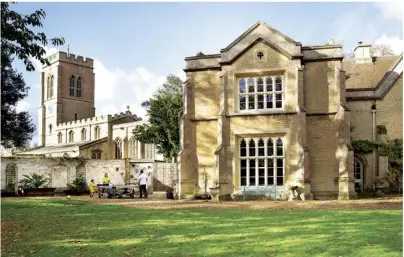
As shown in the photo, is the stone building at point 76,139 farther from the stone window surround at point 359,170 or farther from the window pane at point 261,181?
the stone window surround at point 359,170

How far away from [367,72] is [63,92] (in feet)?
192

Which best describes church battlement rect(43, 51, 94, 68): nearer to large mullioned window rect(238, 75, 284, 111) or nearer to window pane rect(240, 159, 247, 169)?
large mullioned window rect(238, 75, 284, 111)

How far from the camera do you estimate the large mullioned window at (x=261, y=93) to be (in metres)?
23.2

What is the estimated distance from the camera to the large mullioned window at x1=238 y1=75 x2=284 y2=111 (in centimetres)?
2317

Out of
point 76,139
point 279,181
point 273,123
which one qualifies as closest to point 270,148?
point 273,123

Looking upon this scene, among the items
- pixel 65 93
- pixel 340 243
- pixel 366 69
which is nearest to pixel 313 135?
pixel 366 69

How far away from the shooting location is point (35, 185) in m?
31.8

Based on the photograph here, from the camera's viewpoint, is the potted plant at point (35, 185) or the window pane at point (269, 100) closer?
the window pane at point (269, 100)

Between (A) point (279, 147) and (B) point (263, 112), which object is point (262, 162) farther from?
(B) point (263, 112)

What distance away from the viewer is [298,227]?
35.9ft

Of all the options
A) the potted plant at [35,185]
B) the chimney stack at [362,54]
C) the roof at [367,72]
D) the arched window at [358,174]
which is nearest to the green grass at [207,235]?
the arched window at [358,174]

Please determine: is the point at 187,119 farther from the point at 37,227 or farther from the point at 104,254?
the point at 104,254

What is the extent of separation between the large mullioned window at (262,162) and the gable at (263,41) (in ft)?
14.7

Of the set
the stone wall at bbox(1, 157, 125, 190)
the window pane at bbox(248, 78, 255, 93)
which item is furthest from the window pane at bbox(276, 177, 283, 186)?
the stone wall at bbox(1, 157, 125, 190)
